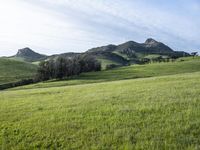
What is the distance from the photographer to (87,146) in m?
12.1

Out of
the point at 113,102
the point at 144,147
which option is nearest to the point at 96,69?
the point at 113,102

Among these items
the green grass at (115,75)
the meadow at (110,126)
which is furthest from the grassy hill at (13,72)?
the meadow at (110,126)

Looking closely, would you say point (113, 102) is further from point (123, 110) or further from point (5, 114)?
point (5, 114)

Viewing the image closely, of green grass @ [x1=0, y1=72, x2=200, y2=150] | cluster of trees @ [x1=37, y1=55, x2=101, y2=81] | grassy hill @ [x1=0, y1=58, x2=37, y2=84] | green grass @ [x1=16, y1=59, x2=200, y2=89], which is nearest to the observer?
green grass @ [x1=0, y1=72, x2=200, y2=150]

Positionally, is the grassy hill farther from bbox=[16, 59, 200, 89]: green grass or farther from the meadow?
the meadow

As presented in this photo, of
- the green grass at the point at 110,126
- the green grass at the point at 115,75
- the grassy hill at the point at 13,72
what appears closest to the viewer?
the green grass at the point at 110,126

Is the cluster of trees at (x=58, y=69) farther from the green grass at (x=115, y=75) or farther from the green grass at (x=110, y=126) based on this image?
the green grass at (x=110, y=126)

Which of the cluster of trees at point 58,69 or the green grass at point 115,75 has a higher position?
the cluster of trees at point 58,69

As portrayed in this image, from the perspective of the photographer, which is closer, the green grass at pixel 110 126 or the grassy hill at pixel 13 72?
the green grass at pixel 110 126

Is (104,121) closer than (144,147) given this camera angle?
No

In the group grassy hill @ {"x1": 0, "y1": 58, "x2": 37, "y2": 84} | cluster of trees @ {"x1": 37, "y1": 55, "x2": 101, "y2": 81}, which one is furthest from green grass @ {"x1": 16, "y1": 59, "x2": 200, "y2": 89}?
grassy hill @ {"x1": 0, "y1": 58, "x2": 37, "y2": 84}

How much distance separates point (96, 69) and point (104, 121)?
11766 cm

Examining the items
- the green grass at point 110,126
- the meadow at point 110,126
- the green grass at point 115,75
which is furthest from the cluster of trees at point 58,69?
the meadow at point 110,126

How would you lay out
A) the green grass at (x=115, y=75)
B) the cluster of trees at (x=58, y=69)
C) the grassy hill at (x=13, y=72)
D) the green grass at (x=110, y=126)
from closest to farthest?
the green grass at (x=110, y=126), the green grass at (x=115, y=75), the cluster of trees at (x=58, y=69), the grassy hill at (x=13, y=72)
